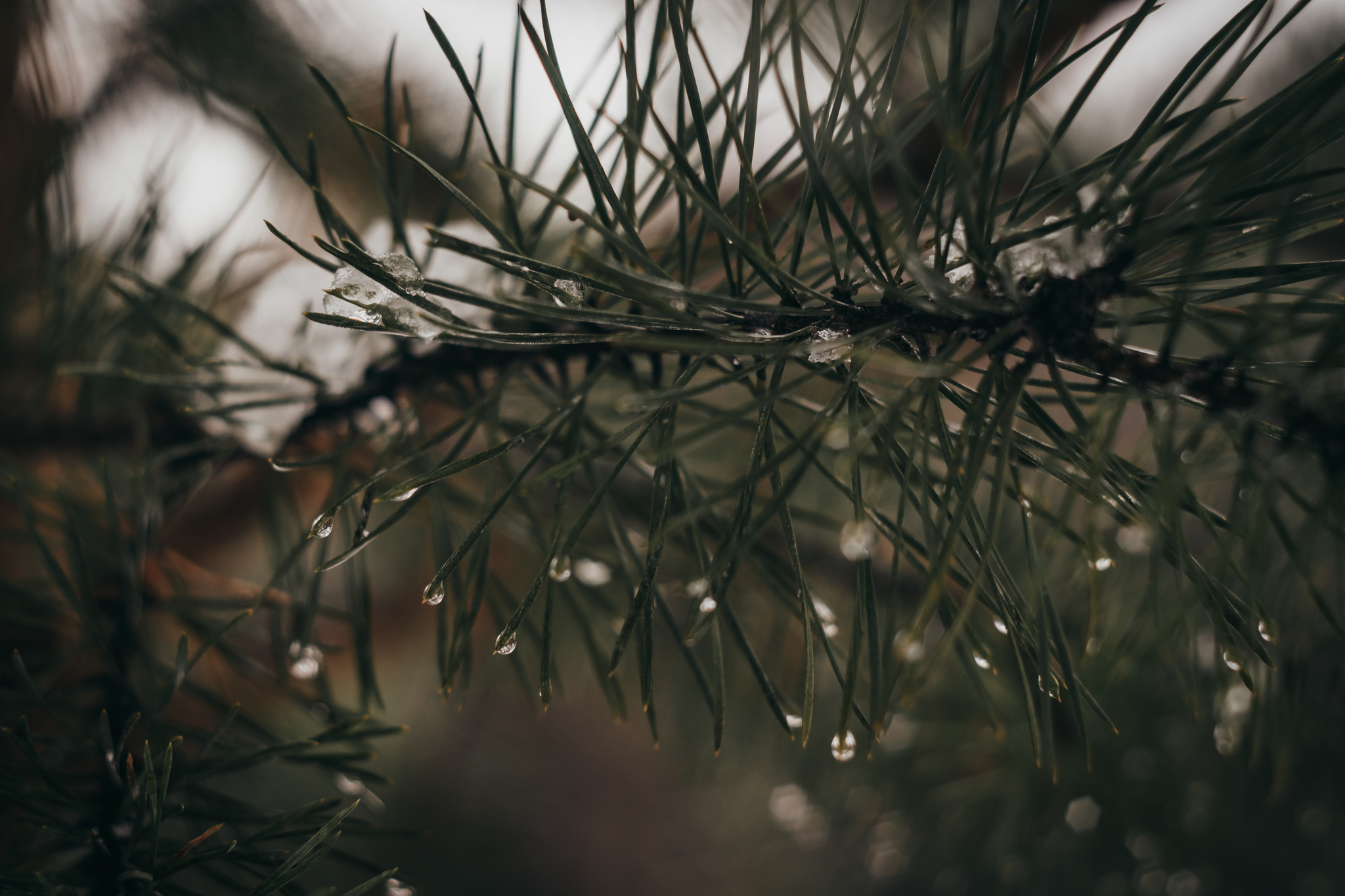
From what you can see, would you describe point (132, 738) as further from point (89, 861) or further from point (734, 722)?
point (734, 722)

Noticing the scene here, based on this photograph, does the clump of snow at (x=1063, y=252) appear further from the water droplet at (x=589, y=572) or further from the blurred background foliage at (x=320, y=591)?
the water droplet at (x=589, y=572)

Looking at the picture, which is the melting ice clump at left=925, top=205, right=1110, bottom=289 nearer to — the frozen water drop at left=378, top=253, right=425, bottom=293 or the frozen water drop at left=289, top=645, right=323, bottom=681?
the frozen water drop at left=378, top=253, right=425, bottom=293

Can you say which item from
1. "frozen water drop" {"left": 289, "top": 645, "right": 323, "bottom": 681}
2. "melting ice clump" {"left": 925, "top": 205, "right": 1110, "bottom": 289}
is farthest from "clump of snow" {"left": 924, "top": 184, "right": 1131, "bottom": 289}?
"frozen water drop" {"left": 289, "top": 645, "right": 323, "bottom": 681}

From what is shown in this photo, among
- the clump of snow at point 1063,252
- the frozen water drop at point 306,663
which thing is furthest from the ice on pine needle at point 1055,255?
the frozen water drop at point 306,663

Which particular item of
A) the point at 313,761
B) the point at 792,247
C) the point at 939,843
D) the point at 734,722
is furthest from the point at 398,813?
the point at 792,247

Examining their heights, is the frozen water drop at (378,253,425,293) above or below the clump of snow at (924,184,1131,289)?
above

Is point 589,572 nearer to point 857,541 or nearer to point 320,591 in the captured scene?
point 857,541
